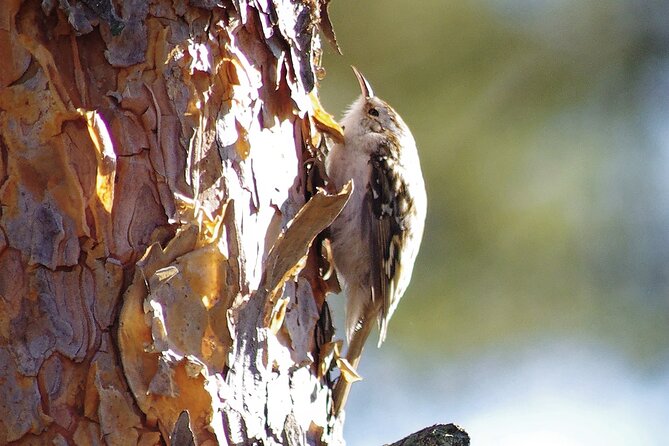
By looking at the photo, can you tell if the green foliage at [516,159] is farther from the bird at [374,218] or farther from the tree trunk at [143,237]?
the tree trunk at [143,237]

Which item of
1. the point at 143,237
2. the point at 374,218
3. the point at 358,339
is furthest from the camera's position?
the point at 374,218

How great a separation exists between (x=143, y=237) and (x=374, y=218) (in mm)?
1405

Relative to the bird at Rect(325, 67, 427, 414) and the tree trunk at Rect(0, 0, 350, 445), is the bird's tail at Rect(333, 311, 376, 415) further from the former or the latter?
the tree trunk at Rect(0, 0, 350, 445)

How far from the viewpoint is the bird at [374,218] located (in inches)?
121

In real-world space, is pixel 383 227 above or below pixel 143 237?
above

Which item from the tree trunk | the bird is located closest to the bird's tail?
the bird

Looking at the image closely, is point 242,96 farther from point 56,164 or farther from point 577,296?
point 577,296

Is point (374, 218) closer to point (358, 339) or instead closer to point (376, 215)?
point (376, 215)

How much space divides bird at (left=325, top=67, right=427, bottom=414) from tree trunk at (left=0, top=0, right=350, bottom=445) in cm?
89

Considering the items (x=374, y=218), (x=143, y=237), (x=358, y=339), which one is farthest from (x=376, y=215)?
(x=143, y=237)

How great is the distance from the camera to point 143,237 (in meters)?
1.93

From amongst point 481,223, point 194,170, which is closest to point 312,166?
point 194,170

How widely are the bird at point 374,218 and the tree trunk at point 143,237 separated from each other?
0.89 metres

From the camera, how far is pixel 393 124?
3.37 meters
